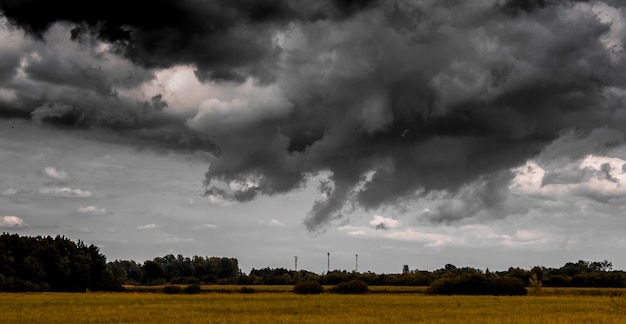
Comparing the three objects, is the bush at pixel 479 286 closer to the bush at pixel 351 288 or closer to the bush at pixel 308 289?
the bush at pixel 351 288

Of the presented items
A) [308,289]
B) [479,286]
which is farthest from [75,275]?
[479,286]

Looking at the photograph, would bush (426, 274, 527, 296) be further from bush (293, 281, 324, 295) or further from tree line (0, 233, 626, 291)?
bush (293, 281, 324, 295)

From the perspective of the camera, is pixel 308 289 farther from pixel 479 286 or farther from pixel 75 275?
pixel 75 275

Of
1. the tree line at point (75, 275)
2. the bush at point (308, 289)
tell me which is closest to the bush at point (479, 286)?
the tree line at point (75, 275)

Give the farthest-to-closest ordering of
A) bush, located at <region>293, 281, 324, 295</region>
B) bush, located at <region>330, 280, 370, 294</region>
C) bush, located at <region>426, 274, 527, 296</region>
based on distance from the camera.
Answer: bush, located at <region>330, 280, 370, 294</region> → bush, located at <region>426, 274, 527, 296</region> → bush, located at <region>293, 281, 324, 295</region>

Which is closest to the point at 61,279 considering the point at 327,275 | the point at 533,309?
the point at 327,275

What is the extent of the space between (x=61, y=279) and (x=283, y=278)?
68857 mm

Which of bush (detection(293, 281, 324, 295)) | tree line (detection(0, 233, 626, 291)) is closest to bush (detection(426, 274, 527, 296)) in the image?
tree line (detection(0, 233, 626, 291))

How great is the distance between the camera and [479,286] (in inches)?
4515

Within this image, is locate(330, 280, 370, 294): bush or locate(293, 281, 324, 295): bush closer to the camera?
locate(293, 281, 324, 295): bush

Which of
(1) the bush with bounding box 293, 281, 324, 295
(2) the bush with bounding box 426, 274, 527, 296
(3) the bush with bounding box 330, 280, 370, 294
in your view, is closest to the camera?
(1) the bush with bounding box 293, 281, 324, 295

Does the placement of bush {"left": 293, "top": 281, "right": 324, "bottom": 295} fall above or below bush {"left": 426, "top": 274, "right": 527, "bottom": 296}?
below

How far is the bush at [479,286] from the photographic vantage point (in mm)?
113125

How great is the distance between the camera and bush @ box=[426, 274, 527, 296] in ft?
371
